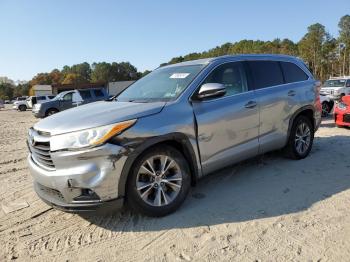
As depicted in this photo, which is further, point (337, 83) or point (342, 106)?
point (337, 83)

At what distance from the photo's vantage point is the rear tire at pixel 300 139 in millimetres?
5824

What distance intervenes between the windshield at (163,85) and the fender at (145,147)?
55 centimetres

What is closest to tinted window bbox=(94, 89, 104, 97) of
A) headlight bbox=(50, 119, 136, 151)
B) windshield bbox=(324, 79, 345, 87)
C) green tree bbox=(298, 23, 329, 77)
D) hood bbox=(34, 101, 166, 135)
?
windshield bbox=(324, 79, 345, 87)

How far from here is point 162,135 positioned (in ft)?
12.4

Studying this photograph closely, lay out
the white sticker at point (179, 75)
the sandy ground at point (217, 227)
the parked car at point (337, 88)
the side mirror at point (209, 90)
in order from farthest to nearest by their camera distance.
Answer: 1. the parked car at point (337, 88)
2. the white sticker at point (179, 75)
3. the side mirror at point (209, 90)
4. the sandy ground at point (217, 227)

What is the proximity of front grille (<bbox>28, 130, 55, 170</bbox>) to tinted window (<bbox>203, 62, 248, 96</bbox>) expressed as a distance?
2.13 metres

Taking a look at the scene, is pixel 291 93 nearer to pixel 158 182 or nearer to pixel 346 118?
pixel 158 182

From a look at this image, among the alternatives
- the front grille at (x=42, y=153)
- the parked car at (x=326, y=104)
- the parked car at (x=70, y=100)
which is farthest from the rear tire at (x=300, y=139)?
the parked car at (x=70, y=100)

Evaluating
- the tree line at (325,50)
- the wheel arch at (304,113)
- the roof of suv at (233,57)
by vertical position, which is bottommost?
the wheel arch at (304,113)

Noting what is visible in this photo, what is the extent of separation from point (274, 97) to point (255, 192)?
1581 mm

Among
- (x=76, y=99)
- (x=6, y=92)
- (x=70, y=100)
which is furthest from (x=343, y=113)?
(x=6, y=92)

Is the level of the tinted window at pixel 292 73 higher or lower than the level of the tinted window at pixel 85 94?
higher

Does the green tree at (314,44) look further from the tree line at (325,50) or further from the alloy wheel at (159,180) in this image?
the alloy wheel at (159,180)

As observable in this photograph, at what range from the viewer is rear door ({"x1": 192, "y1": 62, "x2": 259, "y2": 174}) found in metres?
4.24
